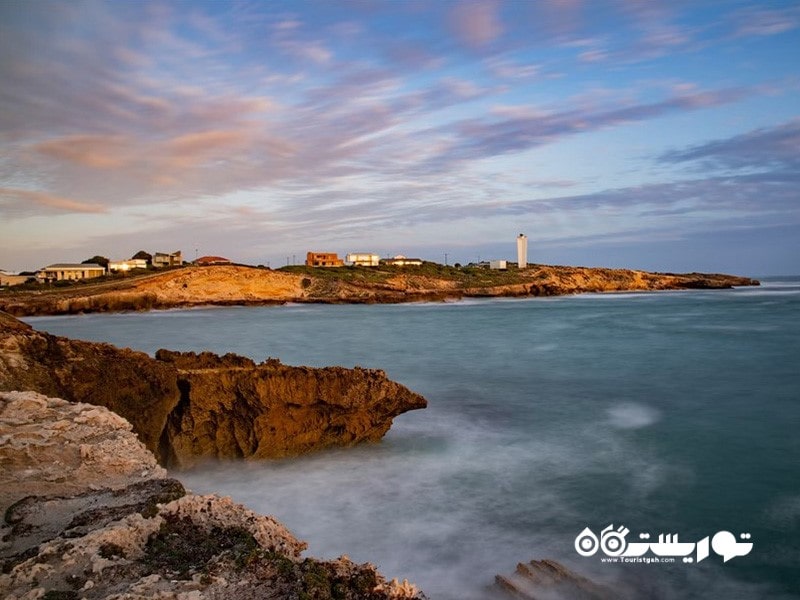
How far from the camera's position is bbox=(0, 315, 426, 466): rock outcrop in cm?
853

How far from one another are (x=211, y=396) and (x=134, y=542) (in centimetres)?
558

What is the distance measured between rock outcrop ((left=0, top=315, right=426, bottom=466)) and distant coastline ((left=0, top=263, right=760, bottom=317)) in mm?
50146

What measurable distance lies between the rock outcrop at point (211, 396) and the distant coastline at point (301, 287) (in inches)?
1974

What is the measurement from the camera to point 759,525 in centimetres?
769

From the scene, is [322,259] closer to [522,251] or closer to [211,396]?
[522,251]

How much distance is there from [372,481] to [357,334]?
26701 mm

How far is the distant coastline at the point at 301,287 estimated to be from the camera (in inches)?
2242

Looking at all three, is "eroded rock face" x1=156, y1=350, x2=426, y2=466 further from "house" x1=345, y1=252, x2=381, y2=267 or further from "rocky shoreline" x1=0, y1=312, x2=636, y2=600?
"house" x1=345, y1=252, x2=381, y2=267

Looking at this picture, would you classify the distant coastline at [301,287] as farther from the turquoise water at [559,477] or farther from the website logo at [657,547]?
the website logo at [657,547]

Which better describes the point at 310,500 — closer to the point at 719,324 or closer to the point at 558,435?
the point at 558,435

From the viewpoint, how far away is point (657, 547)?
7.09 metres

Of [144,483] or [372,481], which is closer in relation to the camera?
[144,483]

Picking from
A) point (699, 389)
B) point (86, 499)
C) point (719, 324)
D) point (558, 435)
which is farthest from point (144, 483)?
point (719, 324)

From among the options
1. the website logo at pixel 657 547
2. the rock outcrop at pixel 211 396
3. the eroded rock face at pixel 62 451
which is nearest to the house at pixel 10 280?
the rock outcrop at pixel 211 396
